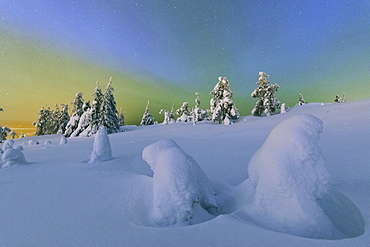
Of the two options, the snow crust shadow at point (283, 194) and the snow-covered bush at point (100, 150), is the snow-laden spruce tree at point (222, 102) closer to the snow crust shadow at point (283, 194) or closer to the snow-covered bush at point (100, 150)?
the snow-covered bush at point (100, 150)

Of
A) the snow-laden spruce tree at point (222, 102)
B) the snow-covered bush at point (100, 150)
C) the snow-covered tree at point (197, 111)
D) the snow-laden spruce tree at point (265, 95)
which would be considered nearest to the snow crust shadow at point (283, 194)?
the snow-covered bush at point (100, 150)

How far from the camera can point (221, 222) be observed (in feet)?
7.26

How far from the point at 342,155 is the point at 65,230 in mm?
8563

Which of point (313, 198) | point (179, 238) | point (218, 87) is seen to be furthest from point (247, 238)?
point (218, 87)

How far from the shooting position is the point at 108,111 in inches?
1043

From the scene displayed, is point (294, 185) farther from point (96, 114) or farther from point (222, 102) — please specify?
point (96, 114)

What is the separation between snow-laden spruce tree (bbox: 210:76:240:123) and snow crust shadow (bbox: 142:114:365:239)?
21.8 metres

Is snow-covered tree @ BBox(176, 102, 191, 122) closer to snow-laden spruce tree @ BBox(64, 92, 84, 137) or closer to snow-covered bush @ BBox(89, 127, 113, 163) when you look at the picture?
snow-laden spruce tree @ BBox(64, 92, 84, 137)

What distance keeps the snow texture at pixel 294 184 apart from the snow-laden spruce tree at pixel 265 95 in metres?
28.8

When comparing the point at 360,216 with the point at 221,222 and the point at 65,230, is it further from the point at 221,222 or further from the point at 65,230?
the point at 65,230

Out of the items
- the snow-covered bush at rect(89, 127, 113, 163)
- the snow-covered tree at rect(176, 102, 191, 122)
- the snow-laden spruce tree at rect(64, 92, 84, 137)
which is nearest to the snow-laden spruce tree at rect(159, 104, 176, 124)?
the snow-covered tree at rect(176, 102, 191, 122)

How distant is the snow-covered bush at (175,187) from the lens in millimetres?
2576

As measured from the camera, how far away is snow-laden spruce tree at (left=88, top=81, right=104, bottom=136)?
25695 mm

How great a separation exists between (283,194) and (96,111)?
1156 inches
